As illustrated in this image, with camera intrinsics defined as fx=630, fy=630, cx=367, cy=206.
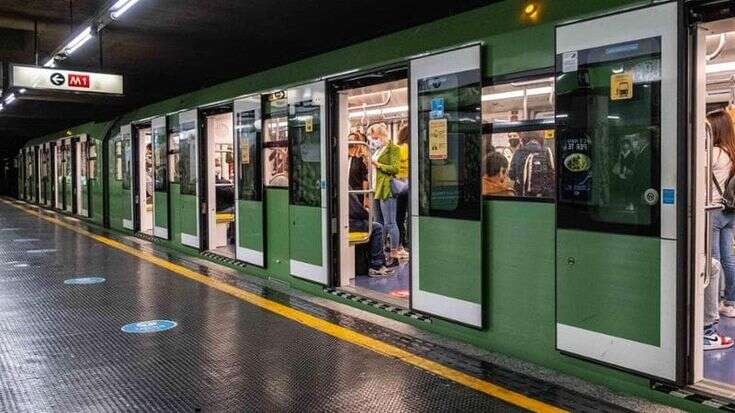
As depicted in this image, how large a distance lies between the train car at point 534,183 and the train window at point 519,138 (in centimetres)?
2

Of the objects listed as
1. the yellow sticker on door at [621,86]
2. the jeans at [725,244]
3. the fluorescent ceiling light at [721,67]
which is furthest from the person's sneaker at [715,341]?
the fluorescent ceiling light at [721,67]

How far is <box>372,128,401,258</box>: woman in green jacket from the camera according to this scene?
7859 mm

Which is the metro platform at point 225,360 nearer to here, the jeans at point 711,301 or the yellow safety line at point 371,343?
the yellow safety line at point 371,343

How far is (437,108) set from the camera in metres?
5.12

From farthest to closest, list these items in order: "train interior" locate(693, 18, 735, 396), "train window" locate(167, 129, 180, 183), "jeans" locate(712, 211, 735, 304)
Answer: "train window" locate(167, 129, 180, 183) < "jeans" locate(712, 211, 735, 304) < "train interior" locate(693, 18, 735, 396)

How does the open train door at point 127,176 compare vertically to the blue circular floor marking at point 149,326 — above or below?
above

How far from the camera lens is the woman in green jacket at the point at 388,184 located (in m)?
7.86

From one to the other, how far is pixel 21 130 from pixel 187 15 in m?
19.7

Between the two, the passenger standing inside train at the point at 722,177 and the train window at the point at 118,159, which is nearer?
the passenger standing inside train at the point at 722,177

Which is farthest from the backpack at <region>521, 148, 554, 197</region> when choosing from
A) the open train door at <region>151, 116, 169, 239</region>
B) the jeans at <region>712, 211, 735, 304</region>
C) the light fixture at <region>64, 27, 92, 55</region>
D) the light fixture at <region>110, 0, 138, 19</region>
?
the open train door at <region>151, 116, 169, 239</region>

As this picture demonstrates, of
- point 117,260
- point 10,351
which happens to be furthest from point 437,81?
point 117,260

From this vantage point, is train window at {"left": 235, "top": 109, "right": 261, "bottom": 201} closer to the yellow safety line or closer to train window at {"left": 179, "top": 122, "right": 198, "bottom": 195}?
the yellow safety line

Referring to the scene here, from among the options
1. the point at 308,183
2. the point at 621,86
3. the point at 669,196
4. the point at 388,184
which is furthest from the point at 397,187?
the point at 669,196

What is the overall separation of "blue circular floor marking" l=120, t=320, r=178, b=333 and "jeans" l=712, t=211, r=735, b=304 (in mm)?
4760
